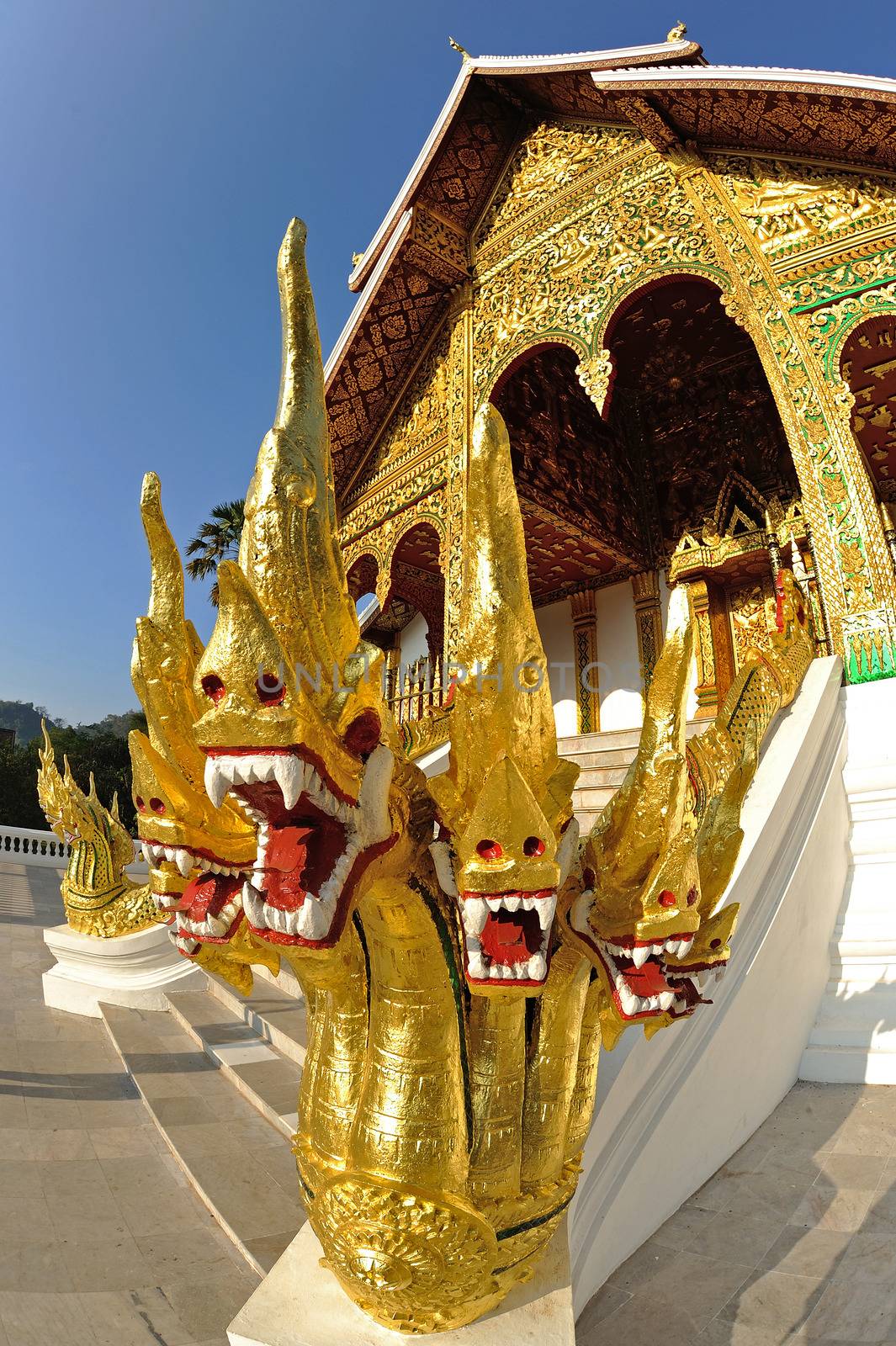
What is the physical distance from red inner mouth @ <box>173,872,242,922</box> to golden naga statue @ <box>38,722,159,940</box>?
10.5 ft

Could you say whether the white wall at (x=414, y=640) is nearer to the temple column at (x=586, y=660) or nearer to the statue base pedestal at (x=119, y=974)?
the temple column at (x=586, y=660)

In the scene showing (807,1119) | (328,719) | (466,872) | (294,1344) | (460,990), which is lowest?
(807,1119)

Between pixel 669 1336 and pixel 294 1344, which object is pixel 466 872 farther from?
pixel 669 1336

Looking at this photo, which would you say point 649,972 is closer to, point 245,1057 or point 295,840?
point 295,840

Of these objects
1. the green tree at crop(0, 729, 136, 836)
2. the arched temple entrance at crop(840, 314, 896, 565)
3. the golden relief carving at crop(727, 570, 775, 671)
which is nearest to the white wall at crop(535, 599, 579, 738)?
the golden relief carving at crop(727, 570, 775, 671)

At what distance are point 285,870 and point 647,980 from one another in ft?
1.72

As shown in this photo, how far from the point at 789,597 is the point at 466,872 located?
3.77 m

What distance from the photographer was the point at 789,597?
3.97 m

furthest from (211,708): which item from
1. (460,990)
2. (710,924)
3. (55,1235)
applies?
(55,1235)

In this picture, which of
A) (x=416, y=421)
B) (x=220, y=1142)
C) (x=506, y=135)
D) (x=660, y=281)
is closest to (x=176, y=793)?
(x=220, y=1142)

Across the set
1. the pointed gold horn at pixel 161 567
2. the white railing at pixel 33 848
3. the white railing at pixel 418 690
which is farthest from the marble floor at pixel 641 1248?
the white railing at pixel 33 848

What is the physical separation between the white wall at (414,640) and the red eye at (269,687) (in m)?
8.46

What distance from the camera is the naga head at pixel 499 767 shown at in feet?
2.54

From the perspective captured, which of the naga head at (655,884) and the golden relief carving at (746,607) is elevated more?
the golden relief carving at (746,607)
